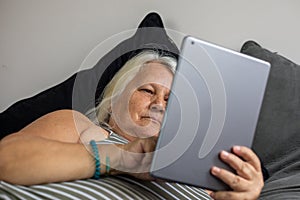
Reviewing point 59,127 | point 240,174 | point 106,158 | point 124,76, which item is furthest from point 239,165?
point 124,76

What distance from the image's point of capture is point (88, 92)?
1.30 metres

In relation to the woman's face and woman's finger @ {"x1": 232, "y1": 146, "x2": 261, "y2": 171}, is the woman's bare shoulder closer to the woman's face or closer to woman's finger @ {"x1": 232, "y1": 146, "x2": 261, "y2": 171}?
the woman's face

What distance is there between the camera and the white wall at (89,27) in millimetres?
1505

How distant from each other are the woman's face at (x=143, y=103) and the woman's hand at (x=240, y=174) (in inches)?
10.0

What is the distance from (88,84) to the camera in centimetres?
133

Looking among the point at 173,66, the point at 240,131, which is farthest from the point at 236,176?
the point at 173,66

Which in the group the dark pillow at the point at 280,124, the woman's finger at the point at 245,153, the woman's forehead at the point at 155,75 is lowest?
the dark pillow at the point at 280,124

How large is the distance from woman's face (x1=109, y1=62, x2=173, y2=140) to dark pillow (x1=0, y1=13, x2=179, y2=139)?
142mm

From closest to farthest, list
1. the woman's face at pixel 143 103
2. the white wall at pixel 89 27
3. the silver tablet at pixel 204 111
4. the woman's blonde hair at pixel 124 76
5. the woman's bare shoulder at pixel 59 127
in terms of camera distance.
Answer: the silver tablet at pixel 204 111, the woman's bare shoulder at pixel 59 127, the woman's face at pixel 143 103, the woman's blonde hair at pixel 124 76, the white wall at pixel 89 27

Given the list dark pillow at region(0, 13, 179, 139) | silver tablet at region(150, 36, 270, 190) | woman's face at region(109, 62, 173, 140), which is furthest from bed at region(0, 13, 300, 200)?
silver tablet at region(150, 36, 270, 190)

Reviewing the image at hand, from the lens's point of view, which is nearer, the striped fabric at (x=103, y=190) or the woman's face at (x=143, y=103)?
the striped fabric at (x=103, y=190)

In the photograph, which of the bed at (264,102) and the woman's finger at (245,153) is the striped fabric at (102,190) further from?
the bed at (264,102)

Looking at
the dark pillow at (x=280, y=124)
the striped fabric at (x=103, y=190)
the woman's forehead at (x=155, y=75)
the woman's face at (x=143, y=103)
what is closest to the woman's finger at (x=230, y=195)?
the striped fabric at (x=103, y=190)

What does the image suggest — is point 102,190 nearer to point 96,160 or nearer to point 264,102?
point 96,160
